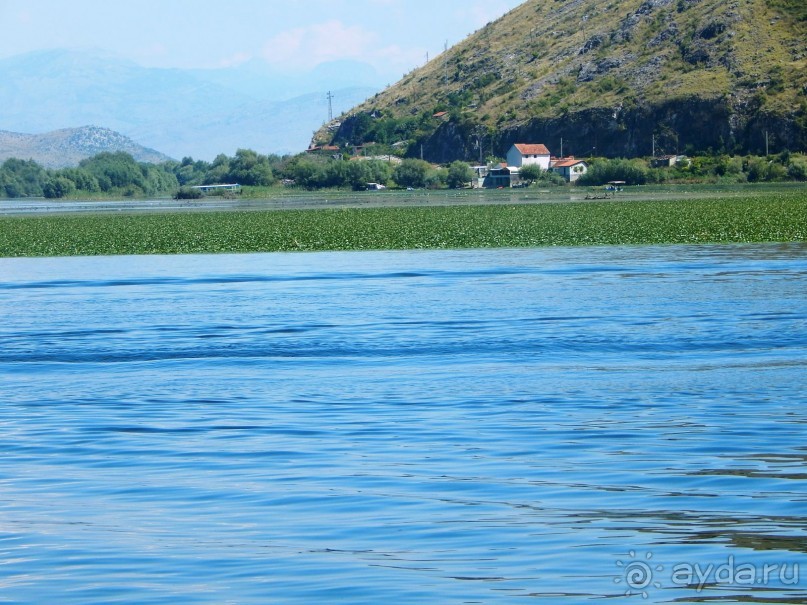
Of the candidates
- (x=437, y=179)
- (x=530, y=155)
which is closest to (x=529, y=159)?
(x=530, y=155)

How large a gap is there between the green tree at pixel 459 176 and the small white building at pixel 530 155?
7411 millimetres

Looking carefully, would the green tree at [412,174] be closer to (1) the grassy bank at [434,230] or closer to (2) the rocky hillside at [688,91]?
(2) the rocky hillside at [688,91]

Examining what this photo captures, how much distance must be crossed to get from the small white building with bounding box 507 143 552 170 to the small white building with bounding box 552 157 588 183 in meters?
4.91

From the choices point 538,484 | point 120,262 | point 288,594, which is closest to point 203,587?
point 288,594

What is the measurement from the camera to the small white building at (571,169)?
16925 centimetres

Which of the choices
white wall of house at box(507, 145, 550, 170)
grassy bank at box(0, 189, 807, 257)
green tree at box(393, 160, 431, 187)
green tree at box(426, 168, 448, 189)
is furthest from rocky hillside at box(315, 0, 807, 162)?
grassy bank at box(0, 189, 807, 257)

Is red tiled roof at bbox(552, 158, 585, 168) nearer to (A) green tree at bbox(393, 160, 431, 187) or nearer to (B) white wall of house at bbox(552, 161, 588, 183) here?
(B) white wall of house at bbox(552, 161, 588, 183)

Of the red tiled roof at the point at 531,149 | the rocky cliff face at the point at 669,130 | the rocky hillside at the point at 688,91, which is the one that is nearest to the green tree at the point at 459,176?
the red tiled roof at the point at 531,149

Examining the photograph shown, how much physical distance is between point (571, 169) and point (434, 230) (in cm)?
11370

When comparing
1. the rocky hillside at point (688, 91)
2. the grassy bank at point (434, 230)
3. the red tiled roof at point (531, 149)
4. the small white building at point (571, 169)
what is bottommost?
the grassy bank at point (434, 230)

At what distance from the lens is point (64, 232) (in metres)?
68.2

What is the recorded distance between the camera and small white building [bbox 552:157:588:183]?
169m

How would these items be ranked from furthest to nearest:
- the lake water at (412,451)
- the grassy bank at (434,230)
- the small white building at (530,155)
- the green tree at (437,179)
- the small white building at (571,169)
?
the green tree at (437,179) → the small white building at (530,155) → the small white building at (571,169) → the grassy bank at (434,230) → the lake water at (412,451)

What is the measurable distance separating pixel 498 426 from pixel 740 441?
2.93 metres
